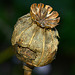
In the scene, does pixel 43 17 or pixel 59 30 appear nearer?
pixel 43 17

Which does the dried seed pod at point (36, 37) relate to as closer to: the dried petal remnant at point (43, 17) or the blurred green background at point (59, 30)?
the dried petal remnant at point (43, 17)

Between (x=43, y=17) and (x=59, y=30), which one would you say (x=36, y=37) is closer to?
(x=43, y=17)

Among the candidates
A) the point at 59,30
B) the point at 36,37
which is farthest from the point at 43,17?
the point at 59,30

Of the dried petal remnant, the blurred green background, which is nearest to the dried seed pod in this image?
the dried petal remnant

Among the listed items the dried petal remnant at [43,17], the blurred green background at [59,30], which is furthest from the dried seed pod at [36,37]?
the blurred green background at [59,30]

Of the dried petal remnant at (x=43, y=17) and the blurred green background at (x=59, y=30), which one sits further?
the blurred green background at (x=59, y=30)

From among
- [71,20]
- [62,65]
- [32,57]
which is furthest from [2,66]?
[32,57]

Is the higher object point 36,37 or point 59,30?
point 36,37
